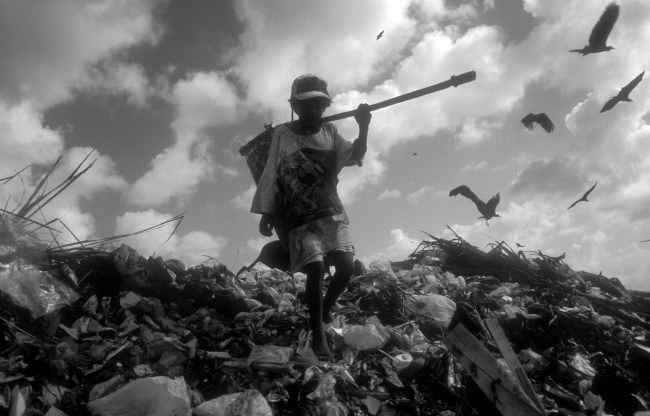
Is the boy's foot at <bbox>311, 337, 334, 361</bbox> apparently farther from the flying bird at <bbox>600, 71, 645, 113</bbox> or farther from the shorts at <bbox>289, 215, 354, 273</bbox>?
the flying bird at <bbox>600, 71, 645, 113</bbox>

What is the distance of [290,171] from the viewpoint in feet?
8.23

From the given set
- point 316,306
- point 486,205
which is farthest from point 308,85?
point 486,205

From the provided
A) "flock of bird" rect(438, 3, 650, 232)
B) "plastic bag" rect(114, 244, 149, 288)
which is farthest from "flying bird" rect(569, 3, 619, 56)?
"plastic bag" rect(114, 244, 149, 288)

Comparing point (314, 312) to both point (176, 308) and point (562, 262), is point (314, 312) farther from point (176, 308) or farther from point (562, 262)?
point (562, 262)

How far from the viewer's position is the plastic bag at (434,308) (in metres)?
2.82

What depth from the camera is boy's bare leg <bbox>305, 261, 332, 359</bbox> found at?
2.16 metres

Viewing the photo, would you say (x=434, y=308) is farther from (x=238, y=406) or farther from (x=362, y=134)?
(x=238, y=406)

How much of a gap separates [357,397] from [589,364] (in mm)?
1480

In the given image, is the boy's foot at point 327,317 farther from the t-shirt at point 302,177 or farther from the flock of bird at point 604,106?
the flock of bird at point 604,106

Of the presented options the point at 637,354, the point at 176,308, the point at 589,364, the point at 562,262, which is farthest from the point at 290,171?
the point at 562,262

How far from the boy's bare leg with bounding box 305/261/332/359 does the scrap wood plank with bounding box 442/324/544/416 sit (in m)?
0.67

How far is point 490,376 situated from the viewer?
171 cm

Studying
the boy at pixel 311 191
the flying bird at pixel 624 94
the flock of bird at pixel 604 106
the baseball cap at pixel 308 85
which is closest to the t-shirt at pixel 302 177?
the boy at pixel 311 191

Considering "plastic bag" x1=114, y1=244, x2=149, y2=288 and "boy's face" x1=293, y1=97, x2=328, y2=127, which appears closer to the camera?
"boy's face" x1=293, y1=97, x2=328, y2=127
